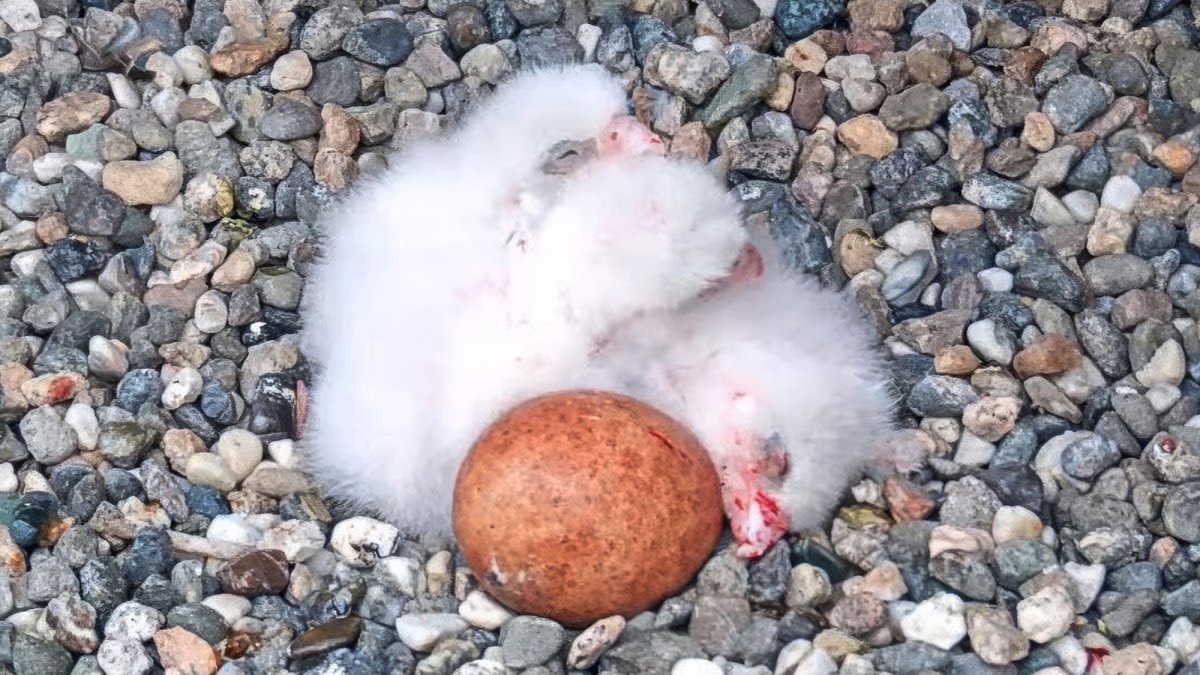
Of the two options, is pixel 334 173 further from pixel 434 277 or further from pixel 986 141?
pixel 986 141

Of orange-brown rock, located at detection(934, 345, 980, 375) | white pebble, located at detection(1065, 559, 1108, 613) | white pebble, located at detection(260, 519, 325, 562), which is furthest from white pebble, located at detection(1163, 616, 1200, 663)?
white pebble, located at detection(260, 519, 325, 562)

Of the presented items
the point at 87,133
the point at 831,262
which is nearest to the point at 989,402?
the point at 831,262

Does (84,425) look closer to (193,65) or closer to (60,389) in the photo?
(60,389)

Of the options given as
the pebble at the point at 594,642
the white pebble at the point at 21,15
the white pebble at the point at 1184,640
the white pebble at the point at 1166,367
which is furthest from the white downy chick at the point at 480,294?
the white pebble at the point at 21,15

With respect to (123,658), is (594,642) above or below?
above

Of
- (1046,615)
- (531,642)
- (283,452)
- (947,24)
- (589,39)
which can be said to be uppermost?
(947,24)

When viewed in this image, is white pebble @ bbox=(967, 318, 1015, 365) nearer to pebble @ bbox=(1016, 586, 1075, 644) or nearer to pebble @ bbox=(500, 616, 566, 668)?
pebble @ bbox=(1016, 586, 1075, 644)

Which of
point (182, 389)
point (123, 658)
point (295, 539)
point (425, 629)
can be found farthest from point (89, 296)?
point (425, 629)

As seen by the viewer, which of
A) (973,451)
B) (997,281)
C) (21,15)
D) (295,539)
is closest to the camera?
(295,539)
